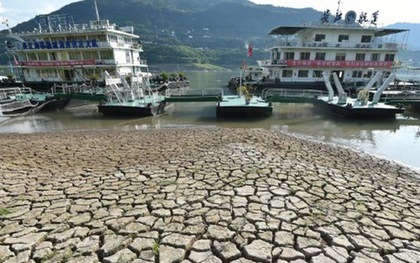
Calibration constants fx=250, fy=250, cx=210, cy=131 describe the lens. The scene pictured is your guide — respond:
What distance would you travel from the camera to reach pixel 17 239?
4.05m

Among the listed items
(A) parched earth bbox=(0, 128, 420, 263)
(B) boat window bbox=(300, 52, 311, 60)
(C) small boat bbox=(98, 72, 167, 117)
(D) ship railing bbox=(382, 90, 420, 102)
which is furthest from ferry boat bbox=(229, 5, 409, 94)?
(A) parched earth bbox=(0, 128, 420, 263)

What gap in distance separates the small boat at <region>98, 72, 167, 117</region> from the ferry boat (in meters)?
15.1

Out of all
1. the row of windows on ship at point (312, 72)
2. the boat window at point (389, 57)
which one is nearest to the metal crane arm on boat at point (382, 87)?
the row of windows on ship at point (312, 72)

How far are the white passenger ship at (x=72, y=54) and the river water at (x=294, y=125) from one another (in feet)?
30.4

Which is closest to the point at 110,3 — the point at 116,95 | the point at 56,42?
the point at 56,42

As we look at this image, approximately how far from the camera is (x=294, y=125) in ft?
55.8

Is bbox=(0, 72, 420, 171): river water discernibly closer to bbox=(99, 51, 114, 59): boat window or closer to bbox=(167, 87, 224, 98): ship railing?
bbox=(167, 87, 224, 98): ship railing

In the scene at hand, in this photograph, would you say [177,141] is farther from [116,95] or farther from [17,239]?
[116,95]

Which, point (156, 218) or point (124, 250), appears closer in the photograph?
point (124, 250)

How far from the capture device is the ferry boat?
29672 millimetres

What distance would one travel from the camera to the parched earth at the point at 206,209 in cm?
383

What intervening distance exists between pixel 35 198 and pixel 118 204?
195 centimetres

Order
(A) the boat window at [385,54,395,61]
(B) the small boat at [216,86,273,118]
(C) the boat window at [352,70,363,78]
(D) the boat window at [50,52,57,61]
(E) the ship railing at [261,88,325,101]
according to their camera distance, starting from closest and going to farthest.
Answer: (B) the small boat at [216,86,273,118]
(E) the ship railing at [261,88,325,101]
(A) the boat window at [385,54,395,61]
(D) the boat window at [50,52,57,61]
(C) the boat window at [352,70,363,78]

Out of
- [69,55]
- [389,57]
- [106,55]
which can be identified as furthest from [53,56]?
[389,57]
